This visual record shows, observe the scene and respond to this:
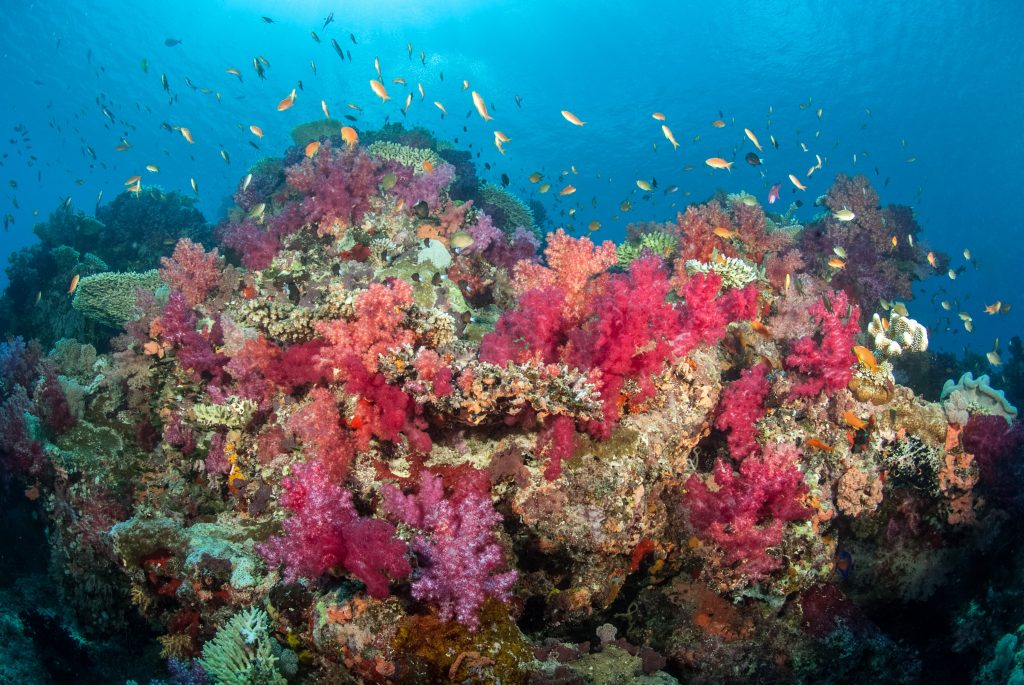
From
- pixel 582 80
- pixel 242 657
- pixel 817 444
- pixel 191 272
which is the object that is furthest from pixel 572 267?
pixel 582 80

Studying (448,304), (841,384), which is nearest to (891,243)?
(841,384)

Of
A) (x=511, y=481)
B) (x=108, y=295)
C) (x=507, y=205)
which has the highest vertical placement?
(x=507, y=205)

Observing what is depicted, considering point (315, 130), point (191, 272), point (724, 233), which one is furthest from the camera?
point (315, 130)

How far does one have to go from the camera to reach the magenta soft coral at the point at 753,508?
4.34 meters

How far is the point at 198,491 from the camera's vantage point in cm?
528

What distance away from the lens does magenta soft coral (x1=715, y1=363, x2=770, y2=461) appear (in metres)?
5.11

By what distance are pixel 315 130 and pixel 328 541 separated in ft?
53.8

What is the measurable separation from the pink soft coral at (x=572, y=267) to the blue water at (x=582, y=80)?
43.3m

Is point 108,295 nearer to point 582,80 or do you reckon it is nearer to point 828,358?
point 828,358

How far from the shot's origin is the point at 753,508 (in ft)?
14.5

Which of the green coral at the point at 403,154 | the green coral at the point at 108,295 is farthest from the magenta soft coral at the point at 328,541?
the green coral at the point at 403,154

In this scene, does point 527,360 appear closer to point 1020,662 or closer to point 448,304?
point 448,304

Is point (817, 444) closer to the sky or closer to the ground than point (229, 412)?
closer to the sky

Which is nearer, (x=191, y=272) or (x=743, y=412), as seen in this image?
(x=743, y=412)
